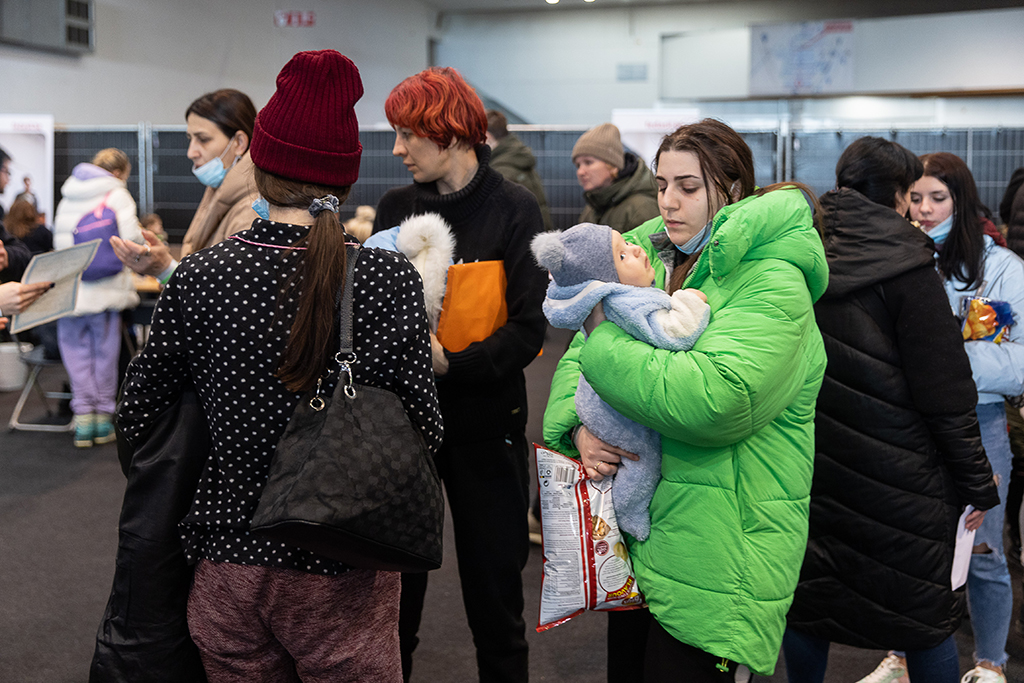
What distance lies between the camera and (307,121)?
52.0 inches

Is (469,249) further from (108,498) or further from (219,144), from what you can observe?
(108,498)

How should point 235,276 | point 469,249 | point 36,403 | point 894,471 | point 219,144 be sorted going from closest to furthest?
1. point 235,276
2. point 894,471
3. point 469,249
4. point 219,144
5. point 36,403

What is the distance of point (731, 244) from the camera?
4.50 feet

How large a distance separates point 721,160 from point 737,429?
1.68 feet

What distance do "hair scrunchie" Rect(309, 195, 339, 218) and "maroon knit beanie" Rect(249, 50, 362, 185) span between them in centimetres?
3

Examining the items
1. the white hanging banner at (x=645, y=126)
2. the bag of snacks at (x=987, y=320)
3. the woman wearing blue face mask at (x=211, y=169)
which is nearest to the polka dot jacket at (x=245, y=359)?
the woman wearing blue face mask at (x=211, y=169)

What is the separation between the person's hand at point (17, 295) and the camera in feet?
7.60

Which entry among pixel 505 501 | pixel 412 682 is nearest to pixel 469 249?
pixel 505 501

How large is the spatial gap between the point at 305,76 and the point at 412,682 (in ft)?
6.27

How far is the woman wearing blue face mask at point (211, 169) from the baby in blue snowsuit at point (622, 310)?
1.06 meters

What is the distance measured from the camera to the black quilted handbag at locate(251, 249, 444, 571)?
117 centimetres

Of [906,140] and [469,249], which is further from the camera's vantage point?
[906,140]

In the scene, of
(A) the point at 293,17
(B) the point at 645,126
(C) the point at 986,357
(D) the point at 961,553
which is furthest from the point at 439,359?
(A) the point at 293,17

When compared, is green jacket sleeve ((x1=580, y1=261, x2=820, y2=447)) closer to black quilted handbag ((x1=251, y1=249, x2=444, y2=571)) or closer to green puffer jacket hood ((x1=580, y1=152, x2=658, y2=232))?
black quilted handbag ((x1=251, y1=249, x2=444, y2=571))
